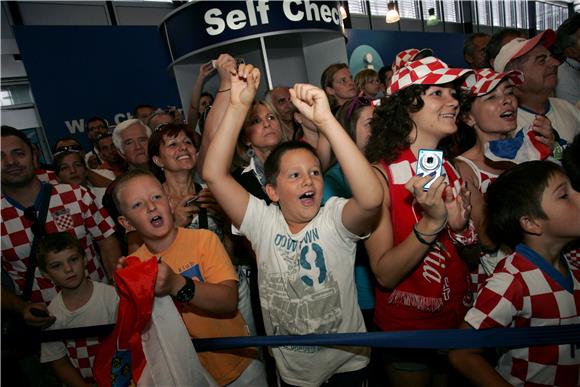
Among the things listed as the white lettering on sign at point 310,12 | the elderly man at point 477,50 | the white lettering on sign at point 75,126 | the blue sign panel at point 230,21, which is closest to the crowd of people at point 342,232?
the elderly man at point 477,50

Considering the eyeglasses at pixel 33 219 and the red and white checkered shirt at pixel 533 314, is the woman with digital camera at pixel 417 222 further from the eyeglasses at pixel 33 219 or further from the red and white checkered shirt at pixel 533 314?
the eyeglasses at pixel 33 219

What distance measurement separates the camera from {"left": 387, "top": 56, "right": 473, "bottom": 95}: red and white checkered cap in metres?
1.68

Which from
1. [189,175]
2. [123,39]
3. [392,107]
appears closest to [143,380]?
[189,175]

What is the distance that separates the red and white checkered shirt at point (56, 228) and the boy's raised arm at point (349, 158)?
1.76 metres

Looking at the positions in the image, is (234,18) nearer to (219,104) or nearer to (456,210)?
(219,104)

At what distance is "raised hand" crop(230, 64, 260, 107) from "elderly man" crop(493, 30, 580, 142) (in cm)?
177

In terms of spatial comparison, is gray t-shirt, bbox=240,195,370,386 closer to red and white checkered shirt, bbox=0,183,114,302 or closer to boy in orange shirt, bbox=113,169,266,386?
boy in orange shirt, bbox=113,169,266,386

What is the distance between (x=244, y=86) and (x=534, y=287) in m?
1.29

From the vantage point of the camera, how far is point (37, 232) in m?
2.14

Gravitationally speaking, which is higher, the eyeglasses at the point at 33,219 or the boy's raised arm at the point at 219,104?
the boy's raised arm at the point at 219,104

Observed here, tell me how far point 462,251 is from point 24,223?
2.38m

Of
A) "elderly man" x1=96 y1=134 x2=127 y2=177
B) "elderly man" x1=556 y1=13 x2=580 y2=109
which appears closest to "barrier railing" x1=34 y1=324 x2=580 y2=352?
"elderly man" x1=556 y1=13 x2=580 y2=109

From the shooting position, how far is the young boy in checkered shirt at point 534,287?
4.10ft

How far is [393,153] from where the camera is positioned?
5.45 feet
